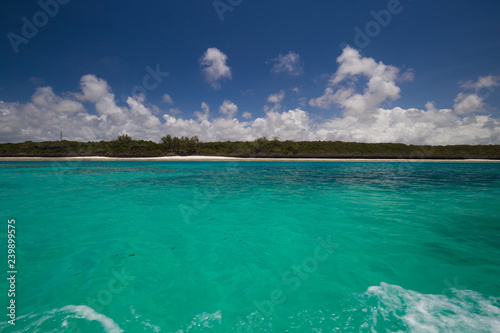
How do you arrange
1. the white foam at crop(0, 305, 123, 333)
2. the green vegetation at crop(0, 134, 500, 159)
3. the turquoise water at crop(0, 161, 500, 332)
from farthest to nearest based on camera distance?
the green vegetation at crop(0, 134, 500, 159)
the turquoise water at crop(0, 161, 500, 332)
the white foam at crop(0, 305, 123, 333)

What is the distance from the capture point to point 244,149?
8694 cm

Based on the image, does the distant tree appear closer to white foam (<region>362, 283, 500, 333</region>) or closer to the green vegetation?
the green vegetation

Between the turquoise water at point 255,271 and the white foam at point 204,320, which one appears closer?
the white foam at point 204,320

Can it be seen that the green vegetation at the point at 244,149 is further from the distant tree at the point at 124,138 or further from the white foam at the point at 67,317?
the white foam at the point at 67,317

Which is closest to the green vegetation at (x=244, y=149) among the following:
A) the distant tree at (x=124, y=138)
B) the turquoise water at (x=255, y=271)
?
the distant tree at (x=124, y=138)

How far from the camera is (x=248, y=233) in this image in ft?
24.5

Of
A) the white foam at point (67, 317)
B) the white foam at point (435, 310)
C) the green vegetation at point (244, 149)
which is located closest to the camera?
the white foam at point (67, 317)

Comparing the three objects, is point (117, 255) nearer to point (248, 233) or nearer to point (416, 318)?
point (248, 233)

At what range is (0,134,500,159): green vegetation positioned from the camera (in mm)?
80375

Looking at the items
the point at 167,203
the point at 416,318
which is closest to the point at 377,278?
the point at 416,318

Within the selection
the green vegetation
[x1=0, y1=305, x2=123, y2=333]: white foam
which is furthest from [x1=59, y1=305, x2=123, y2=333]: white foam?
the green vegetation

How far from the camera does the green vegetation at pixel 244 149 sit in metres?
80.4

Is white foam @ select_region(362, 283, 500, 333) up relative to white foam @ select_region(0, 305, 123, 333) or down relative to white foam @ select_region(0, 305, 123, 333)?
down

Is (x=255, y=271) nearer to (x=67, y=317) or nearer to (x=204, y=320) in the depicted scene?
(x=204, y=320)
